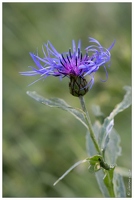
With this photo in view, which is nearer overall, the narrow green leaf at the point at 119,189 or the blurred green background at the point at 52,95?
the narrow green leaf at the point at 119,189

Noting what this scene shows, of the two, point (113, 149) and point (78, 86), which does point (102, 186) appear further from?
point (78, 86)

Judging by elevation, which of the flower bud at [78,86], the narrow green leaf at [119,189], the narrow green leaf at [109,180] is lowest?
the narrow green leaf at [119,189]

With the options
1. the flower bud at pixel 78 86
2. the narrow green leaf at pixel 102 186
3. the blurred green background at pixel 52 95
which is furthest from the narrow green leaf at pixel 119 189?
the blurred green background at pixel 52 95

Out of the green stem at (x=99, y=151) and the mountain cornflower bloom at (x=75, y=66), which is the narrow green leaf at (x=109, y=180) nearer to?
the green stem at (x=99, y=151)

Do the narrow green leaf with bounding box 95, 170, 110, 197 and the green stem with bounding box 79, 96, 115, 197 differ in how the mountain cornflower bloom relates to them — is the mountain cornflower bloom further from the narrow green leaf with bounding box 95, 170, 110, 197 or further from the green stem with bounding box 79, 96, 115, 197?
the narrow green leaf with bounding box 95, 170, 110, 197

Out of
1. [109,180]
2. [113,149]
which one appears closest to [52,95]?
[113,149]

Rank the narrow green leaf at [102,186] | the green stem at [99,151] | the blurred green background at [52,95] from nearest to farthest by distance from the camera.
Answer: the green stem at [99,151] < the narrow green leaf at [102,186] < the blurred green background at [52,95]

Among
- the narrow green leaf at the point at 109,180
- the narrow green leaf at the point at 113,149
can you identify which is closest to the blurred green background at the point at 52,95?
the narrow green leaf at the point at 113,149

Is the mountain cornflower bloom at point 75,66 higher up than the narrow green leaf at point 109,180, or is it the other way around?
the mountain cornflower bloom at point 75,66

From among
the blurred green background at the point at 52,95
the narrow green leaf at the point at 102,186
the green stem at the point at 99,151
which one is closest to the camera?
the green stem at the point at 99,151

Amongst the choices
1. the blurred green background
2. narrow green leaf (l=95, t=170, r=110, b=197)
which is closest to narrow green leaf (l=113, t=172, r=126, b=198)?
narrow green leaf (l=95, t=170, r=110, b=197)

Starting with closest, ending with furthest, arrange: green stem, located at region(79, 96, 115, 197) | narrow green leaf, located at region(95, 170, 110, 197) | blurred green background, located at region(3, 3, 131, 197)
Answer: green stem, located at region(79, 96, 115, 197) < narrow green leaf, located at region(95, 170, 110, 197) < blurred green background, located at region(3, 3, 131, 197)
